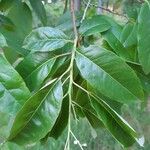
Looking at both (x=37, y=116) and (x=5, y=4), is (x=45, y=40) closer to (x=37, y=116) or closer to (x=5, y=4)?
(x=37, y=116)

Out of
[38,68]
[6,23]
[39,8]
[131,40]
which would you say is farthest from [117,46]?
[39,8]

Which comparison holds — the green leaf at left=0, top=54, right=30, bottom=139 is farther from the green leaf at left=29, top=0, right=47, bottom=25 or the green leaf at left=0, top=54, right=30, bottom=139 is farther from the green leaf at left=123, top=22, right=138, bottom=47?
the green leaf at left=29, top=0, right=47, bottom=25

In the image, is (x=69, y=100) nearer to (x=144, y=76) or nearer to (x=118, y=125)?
(x=118, y=125)

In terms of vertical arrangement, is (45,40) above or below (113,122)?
above

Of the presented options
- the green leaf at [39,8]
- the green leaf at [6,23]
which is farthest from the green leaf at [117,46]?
the green leaf at [39,8]

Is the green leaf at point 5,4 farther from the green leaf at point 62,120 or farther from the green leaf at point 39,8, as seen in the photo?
the green leaf at point 62,120

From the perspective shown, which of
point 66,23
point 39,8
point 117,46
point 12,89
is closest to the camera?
point 12,89
